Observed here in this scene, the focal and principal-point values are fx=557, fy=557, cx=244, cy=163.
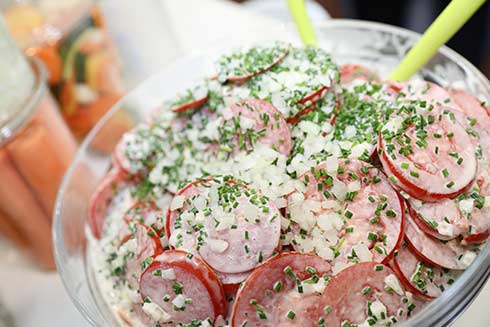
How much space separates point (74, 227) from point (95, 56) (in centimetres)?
57

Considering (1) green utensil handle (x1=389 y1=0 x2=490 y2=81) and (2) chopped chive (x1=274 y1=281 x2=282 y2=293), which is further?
(1) green utensil handle (x1=389 y1=0 x2=490 y2=81)

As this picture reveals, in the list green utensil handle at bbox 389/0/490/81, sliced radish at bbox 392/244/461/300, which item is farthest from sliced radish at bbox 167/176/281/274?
green utensil handle at bbox 389/0/490/81

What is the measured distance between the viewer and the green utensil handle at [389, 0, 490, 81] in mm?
702

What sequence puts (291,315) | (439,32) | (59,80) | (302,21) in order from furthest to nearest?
1. (59,80)
2. (302,21)
3. (439,32)
4. (291,315)

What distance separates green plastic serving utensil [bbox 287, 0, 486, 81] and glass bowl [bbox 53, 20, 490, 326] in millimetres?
103

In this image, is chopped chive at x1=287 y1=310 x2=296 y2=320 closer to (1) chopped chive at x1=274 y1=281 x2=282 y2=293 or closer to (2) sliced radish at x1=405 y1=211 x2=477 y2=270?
(1) chopped chive at x1=274 y1=281 x2=282 y2=293

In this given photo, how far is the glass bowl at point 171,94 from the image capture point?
76 centimetres

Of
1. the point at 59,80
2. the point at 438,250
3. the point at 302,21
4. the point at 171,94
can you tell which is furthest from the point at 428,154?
the point at 59,80

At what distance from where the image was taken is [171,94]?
3.57 ft

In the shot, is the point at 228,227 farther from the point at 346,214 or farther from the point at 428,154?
the point at 428,154

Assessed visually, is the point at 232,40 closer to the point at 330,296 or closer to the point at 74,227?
the point at 74,227

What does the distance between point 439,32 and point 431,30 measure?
1cm

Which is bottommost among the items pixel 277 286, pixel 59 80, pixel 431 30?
pixel 59 80

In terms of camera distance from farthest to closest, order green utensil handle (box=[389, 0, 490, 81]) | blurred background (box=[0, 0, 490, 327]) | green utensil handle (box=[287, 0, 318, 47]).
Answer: blurred background (box=[0, 0, 490, 327])
green utensil handle (box=[287, 0, 318, 47])
green utensil handle (box=[389, 0, 490, 81])
